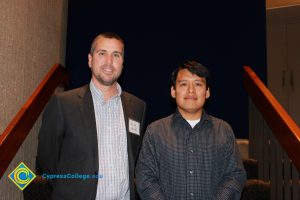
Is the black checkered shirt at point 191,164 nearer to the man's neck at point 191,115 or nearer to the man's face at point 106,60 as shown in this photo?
the man's neck at point 191,115

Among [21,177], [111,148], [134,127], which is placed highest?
[134,127]

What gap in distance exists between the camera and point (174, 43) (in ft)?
13.3

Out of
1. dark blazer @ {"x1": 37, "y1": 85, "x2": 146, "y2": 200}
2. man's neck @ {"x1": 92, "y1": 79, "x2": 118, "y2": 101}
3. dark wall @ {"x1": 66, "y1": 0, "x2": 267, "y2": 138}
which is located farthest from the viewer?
dark wall @ {"x1": 66, "y1": 0, "x2": 267, "y2": 138}

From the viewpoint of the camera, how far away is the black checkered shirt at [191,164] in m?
1.71

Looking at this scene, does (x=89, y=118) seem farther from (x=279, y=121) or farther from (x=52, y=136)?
(x=279, y=121)

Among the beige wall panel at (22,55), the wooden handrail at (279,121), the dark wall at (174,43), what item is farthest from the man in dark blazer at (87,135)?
the dark wall at (174,43)

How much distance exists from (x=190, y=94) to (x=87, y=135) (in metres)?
0.66

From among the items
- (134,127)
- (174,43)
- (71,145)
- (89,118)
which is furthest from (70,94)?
(174,43)

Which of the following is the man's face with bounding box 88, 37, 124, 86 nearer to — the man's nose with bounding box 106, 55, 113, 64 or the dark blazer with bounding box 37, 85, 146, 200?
the man's nose with bounding box 106, 55, 113, 64

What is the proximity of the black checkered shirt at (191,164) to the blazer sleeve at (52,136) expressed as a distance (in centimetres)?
50

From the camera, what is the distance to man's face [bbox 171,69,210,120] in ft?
5.97

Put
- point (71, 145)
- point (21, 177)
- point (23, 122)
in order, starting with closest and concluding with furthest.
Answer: point (71, 145) < point (23, 122) < point (21, 177)

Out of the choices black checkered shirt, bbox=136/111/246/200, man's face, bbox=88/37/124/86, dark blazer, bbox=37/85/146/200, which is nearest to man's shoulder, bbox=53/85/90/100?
dark blazer, bbox=37/85/146/200

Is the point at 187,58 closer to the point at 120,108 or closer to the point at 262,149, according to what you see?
the point at 262,149
